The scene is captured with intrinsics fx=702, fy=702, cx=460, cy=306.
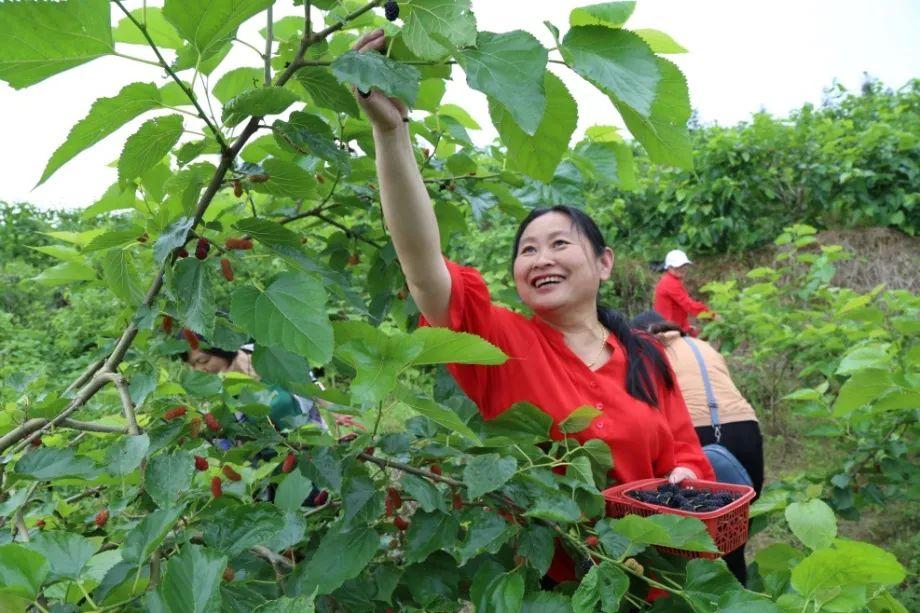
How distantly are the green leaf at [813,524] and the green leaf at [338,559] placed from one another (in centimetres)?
57

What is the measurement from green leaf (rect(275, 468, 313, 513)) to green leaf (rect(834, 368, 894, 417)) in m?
1.16

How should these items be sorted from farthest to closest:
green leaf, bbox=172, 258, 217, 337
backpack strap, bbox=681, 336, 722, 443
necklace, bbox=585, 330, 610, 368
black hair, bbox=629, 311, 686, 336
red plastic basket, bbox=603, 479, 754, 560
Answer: black hair, bbox=629, 311, 686, 336, backpack strap, bbox=681, 336, 722, 443, necklace, bbox=585, 330, 610, 368, red plastic basket, bbox=603, 479, 754, 560, green leaf, bbox=172, 258, 217, 337

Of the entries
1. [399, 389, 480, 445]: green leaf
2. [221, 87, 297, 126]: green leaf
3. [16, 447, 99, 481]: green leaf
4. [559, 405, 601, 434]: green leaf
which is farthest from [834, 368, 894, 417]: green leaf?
[16, 447, 99, 481]: green leaf

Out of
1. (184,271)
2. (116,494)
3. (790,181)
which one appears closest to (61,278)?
(116,494)

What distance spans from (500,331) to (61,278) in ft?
2.50

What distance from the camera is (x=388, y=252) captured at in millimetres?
1452

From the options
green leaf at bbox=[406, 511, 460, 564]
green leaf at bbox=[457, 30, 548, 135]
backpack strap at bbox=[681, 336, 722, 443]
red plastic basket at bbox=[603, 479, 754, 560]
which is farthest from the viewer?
backpack strap at bbox=[681, 336, 722, 443]

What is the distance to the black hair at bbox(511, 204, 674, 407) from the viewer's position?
147 centimetres

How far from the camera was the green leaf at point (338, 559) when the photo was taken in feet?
2.80

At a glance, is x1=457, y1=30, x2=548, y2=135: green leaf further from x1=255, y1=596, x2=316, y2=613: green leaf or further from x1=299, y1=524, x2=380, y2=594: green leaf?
x1=299, y1=524, x2=380, y2=594: green leaf

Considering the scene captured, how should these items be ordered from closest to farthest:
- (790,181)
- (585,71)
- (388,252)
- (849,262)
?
1. (585,71)
2. (388,252)
3. (849,262)
4. (790,181)

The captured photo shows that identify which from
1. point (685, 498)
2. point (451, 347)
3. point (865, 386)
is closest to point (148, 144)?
point (451, 347)

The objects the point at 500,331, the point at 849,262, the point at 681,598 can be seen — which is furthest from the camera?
the point at 849,262

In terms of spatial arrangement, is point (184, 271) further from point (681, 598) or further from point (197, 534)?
point (681, 598)
